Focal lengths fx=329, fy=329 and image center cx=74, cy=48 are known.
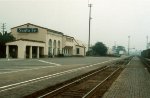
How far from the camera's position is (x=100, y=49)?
138m

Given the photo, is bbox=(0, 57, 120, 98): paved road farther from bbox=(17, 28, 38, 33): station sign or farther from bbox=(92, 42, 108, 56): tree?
bbox=(92, 42, 108, 56): tree

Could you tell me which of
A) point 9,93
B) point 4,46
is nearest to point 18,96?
point 9,93

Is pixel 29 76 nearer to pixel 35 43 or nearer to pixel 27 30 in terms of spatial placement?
pixel 35 43

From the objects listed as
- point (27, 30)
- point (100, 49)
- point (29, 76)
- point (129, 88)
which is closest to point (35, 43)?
point (27, 30)

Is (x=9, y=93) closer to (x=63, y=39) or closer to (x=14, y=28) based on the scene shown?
(x=14, y=28)

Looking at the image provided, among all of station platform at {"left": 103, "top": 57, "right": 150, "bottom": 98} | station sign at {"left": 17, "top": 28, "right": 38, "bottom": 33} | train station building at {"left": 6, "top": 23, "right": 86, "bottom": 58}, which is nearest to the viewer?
station platform at {"left": 103, "top": 57, "right": 150, "bottom": 98}

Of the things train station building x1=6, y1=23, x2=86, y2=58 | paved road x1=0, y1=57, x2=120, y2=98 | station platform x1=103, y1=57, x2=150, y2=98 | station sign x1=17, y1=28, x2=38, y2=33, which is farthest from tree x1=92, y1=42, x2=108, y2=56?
station platform x1=103, y1=57, x2=150, y2=98

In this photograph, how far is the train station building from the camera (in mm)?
65812

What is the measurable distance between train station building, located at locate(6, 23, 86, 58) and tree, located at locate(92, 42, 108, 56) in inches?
1460

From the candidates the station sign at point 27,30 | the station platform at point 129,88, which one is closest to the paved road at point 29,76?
the station platform at point 129,88

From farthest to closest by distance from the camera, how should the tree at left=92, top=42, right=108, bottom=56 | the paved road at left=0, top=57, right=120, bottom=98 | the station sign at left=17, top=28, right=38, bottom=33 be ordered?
the tree at left=92, top=42, right=108, bottom=56
the station sign at left=17, top=28, right=38, bottom=33
the paved road at left=0, top=57, right=120, bottom=98

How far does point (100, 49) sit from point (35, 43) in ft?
229

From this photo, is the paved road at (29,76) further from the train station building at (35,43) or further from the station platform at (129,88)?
the train station building at (35,43)

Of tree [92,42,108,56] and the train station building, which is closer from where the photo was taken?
the train station building
